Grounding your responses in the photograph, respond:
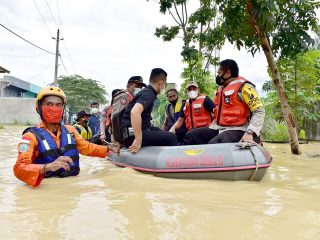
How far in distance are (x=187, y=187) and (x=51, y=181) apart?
4.27 ft

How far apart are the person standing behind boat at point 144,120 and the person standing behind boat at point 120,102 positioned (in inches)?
3.7

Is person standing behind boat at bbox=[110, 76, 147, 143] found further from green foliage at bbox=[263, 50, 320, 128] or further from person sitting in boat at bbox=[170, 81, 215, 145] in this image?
green foliage at bbox=[263, 50, 320, 128]

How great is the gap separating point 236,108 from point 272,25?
8.74 feet

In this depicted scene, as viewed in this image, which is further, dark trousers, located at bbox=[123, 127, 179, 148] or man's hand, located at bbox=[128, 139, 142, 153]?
dark trousers, located at bbox=[123, 127, 179, 148]

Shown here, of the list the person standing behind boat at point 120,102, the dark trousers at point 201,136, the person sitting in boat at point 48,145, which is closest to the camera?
the person sitting in boat at point 48,145

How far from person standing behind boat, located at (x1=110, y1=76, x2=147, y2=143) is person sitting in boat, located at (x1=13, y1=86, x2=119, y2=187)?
95 cm

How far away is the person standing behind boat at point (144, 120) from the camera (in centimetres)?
443

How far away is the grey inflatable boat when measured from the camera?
12.8 ft

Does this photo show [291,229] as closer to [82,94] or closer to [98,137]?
[98,137]

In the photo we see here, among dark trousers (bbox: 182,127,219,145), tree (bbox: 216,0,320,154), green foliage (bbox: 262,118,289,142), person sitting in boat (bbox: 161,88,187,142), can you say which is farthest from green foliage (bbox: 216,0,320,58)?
green foliage (bbox: 262,118,289,142)

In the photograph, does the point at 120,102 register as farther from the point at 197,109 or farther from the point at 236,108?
the point at 236,108

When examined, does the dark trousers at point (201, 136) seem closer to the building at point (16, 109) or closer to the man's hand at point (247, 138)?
the man's hand at point (247, 138)

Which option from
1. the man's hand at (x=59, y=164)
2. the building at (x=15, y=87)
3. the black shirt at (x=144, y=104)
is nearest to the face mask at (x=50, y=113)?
the man's hand at (x=59, y=164)

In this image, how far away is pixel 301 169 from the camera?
5.39m
